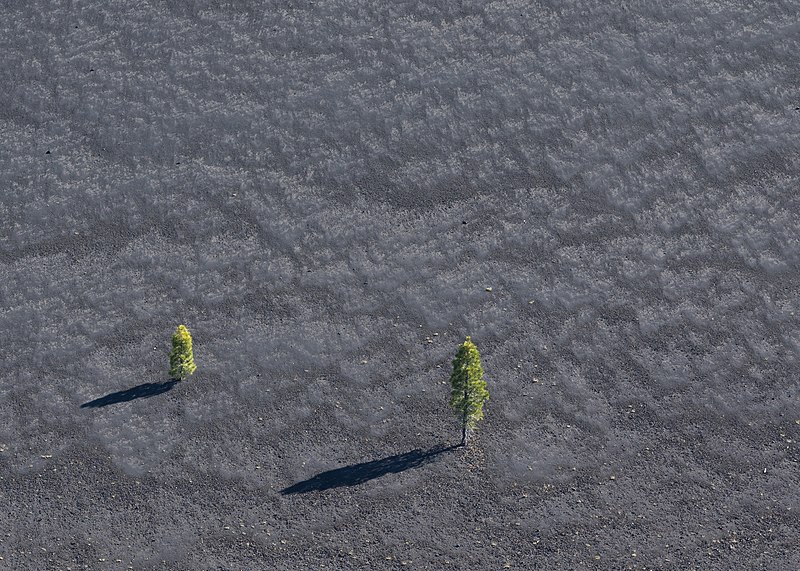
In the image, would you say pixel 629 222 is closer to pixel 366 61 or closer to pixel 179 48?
pixel 366 61

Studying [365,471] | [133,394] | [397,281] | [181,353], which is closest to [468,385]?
[365,471]

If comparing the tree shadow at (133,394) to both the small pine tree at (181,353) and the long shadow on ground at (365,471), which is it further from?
the long shadow on ground at (365,471)

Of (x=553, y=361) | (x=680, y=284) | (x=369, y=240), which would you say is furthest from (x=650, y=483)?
(x=369, y=240)

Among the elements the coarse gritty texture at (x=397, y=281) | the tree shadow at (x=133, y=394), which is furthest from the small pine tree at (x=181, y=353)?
the coarse gritty texture at (x=397, y=281)

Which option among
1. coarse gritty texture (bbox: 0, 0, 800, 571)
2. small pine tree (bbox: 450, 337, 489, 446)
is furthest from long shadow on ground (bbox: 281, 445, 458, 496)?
small pine tree (bbox: 450, 337, 489, 446)

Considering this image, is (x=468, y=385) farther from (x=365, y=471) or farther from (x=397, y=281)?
(x=397, y=281)

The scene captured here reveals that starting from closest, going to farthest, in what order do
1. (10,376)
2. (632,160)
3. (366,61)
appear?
(10,376)
(632,160)
(366,61)

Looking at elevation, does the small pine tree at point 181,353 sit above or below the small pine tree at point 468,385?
below
